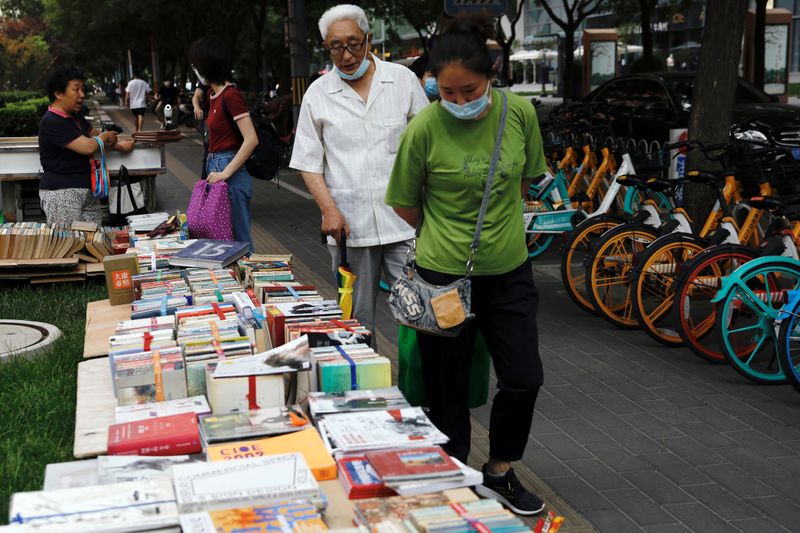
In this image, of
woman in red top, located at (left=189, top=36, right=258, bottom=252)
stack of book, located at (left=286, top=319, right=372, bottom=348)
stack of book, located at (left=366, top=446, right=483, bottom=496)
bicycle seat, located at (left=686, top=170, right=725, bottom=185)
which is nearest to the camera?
stack of book, located at (left=366, top=446, right=483, bottom=496)

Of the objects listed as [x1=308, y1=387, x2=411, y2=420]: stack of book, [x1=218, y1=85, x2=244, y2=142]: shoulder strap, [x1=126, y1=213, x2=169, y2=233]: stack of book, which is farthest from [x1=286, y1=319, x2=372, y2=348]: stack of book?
[x1=126, y1=213, x2=169, y2=233]: stack of book

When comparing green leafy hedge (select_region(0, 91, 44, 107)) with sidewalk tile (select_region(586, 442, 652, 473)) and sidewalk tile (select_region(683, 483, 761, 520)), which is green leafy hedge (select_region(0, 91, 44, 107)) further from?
sidewalk tile (select_region(683, 483, 761, 520))

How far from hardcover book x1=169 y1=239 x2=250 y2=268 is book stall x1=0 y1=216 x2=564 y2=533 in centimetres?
99

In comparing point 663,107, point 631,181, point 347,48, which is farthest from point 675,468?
point 663,107

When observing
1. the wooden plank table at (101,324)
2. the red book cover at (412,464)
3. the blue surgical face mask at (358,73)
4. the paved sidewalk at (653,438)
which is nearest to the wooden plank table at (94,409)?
the wooden plank table at (101,324)

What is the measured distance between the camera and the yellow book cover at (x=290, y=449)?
2.84m

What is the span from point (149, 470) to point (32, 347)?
12.0 feet

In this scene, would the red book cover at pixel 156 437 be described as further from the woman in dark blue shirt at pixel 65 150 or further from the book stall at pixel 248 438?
the woman in dark blue shirt at pixel 65 150

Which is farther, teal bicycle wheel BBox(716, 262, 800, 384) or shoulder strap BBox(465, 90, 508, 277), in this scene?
teal bicycle wheel BBox(716, 262, 800, 384)

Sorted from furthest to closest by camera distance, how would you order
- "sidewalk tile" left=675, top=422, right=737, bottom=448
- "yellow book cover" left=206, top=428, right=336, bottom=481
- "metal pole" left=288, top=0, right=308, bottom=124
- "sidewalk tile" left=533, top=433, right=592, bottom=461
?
"metal pole" left=288, top=0, right=308, bottom=124, "sidewalk tile" left=675, top=422, right=737, bottom=448, "sidewalk tile" left=533, top=433, right=592, bottom=461, "yellow book cover" left=206, top=428, right=336, bottom=481

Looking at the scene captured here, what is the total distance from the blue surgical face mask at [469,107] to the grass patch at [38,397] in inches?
88.7

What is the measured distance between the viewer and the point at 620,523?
4023mm

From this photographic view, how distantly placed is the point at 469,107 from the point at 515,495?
1591 mm

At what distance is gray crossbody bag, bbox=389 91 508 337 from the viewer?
3.58 meters
